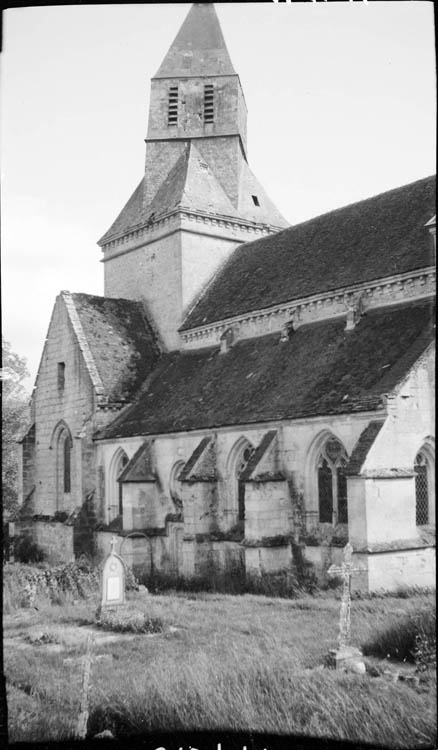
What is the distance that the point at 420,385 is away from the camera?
16188 mm

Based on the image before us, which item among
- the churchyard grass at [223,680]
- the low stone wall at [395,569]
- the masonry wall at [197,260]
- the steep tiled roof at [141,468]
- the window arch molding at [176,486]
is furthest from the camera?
the masonry wall at [197,260]

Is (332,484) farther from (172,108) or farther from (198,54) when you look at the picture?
(198,54)

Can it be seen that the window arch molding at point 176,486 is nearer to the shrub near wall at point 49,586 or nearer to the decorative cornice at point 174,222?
the shrub near wall at point 49,586

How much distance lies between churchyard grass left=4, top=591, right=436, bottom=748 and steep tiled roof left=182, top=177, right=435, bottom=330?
31.8ft


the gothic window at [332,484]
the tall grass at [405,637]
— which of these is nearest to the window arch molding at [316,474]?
the gothic window at [332,484]

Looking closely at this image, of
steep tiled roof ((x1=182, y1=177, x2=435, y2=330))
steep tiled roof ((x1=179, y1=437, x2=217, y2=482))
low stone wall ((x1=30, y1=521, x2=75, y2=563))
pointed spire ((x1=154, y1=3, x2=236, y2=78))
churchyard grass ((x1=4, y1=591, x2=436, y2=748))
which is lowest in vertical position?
low stone wall ((x1=30, y1=521, x2=75, y2=563))

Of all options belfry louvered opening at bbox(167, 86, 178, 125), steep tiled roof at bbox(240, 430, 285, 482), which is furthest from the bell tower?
steep tiled roof at bbox(240, 430, 285, 482)

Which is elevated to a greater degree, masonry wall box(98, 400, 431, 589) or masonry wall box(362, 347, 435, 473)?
masonry wall box(362, 347, 435, 473)

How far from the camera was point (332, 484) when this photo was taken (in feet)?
58.8

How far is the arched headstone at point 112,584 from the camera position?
14.4m

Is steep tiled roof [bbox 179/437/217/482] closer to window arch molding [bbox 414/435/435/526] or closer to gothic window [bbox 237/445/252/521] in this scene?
gothic window [bbox 237/445/252/521]

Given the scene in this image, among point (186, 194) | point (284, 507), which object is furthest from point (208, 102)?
point (284, 507)

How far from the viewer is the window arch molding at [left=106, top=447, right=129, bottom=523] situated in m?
25.5

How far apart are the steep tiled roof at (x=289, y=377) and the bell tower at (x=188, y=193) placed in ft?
15.8
